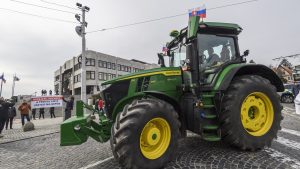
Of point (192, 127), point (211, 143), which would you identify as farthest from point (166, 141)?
point (211, 143)

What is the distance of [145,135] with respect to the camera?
149 inches

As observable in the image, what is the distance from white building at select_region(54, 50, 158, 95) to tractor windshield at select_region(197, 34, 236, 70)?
4286 centimetres

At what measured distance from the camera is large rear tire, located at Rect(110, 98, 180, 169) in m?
3.42

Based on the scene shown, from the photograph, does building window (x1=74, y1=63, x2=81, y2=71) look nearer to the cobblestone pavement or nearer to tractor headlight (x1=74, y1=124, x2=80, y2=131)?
the cobblestone pavement

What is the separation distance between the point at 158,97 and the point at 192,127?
0.94 m

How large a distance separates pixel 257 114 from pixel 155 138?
2.48 metres

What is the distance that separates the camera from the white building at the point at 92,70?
51344mm

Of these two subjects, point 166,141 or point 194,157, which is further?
point 194,157

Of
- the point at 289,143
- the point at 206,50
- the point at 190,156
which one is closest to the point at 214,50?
the point at 206,50

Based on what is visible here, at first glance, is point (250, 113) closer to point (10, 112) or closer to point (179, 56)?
point (179, 56)

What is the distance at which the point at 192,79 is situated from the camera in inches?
180

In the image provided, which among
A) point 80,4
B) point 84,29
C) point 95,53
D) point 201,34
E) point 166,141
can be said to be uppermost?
point 95,53

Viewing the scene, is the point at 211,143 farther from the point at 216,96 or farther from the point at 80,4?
the point at 80,4

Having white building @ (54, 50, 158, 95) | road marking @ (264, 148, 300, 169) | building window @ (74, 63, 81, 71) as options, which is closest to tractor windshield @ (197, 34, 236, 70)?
road marking @ (264, 148, 300, 169)
